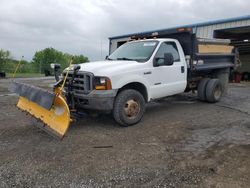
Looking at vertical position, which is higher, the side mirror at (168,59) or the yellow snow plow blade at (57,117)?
the side mirror at (168,59)

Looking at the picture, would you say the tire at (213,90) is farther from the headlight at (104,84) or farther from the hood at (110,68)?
the headlight at (104,84)

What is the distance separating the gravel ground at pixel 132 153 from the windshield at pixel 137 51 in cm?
154

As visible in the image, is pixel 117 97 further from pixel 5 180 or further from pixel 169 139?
pixel 5 180

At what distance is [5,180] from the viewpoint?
3.77 m

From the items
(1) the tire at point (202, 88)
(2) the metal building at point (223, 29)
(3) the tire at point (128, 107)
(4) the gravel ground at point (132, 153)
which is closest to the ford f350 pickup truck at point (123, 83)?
(3) the tire at point (128, 107)

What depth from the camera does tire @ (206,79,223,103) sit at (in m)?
8.95

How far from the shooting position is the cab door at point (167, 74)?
6961mm

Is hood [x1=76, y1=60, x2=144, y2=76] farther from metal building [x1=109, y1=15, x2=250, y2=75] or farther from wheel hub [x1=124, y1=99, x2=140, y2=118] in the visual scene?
metal building [x1=109, y1=15, x2=250, y2=75]

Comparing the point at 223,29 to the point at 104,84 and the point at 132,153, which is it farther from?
the point at 132,153

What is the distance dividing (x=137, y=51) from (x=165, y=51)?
0.73 m

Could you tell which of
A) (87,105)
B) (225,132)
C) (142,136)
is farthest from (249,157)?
(87,105)

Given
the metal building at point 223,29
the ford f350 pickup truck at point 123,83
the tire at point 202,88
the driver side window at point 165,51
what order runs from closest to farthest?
1. the ford f350 pickup truck at point 123,83
2. the driver side window at point 165,51
3. the tire at point 202,88
4. the metal building at point 223,29


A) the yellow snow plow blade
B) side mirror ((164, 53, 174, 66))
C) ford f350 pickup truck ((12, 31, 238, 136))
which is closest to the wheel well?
ford f350 pickup truck ((12, 31, 238, 136))

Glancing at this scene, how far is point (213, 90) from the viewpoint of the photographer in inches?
355
